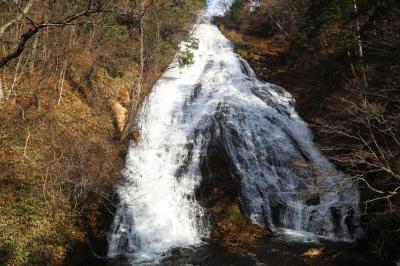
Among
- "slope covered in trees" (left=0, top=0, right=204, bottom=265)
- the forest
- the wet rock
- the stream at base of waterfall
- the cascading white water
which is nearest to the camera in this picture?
"slope covered in trees" (left=0, top=0, right=204, bottom=265)

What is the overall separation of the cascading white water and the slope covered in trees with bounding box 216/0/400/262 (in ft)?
3.99

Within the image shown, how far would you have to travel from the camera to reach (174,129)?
22422 mm

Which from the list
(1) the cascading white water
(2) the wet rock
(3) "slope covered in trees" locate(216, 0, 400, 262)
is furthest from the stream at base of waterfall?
(3) "slope covered in trees" locate(216, 0, 400, 262)

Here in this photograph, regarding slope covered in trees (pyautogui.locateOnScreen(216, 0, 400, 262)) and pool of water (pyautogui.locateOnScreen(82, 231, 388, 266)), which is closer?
pool of water (pyautogui.locateOnScreen(82, 231, 388, 266))

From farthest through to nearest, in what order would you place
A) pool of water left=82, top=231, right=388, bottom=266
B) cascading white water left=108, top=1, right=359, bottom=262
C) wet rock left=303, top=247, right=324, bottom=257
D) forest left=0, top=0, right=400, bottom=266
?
cascading white water left=108, top=1, right=359, bottom=262 → wet rock left=303, top=247, right=324, bottom=257 → pool of water left=82, top=231, right=388, bottom=266 → forest left=0, top=0, right=400, bottom=266

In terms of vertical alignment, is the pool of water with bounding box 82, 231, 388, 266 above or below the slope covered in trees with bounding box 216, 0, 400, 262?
below

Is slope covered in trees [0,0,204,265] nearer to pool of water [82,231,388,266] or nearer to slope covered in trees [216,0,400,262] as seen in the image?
pool of water [82,231,388,266]

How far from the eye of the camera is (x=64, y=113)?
19.8 m

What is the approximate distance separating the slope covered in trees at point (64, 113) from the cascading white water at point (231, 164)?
4.00 feet

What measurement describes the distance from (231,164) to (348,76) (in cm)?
1150

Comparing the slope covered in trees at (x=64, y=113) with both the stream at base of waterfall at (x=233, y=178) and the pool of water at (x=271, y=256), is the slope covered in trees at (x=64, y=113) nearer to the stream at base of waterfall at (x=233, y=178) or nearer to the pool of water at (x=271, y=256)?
the stream at base of waterfall at (x=233, y=178)

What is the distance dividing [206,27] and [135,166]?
27598 mm

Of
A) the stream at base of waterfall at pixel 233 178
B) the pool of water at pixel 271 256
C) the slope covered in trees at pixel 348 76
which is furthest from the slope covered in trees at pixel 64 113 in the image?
the slope covered in trees at pixel 348 76

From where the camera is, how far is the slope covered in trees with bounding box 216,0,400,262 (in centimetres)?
1403
